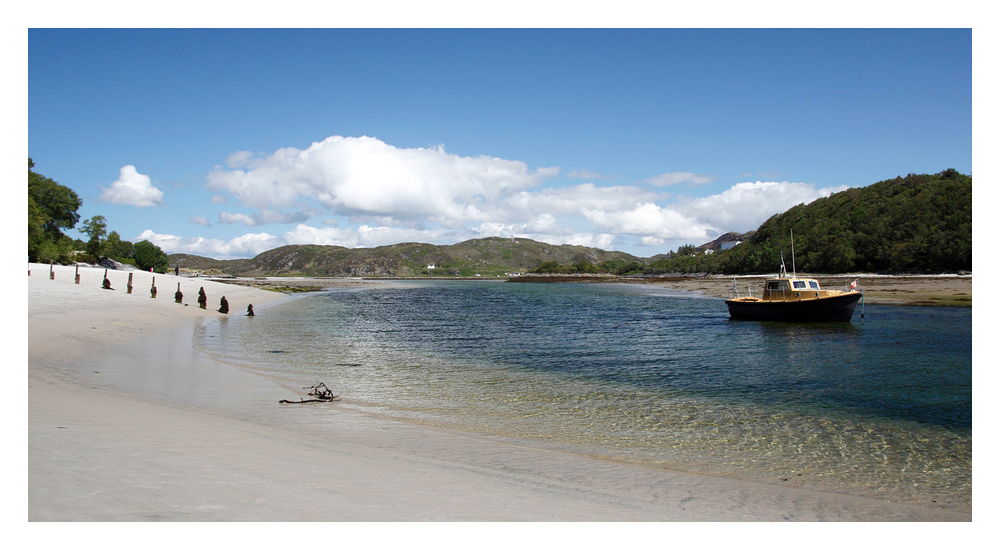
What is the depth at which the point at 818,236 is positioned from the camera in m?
134

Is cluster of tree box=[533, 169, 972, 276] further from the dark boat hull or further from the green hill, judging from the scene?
the dark boat hull

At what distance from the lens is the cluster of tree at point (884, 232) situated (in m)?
84.4

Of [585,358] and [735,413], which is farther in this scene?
[585,358]

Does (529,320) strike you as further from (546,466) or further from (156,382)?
(546,466)

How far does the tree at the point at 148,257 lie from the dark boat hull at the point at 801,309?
450ft

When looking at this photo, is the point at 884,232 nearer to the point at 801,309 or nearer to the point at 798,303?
the point at 801,309

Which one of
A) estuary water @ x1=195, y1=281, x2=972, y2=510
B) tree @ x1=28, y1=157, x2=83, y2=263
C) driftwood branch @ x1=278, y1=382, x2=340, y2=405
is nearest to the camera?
estuary water @ x1=195, y1=281, x2=972, y2=510

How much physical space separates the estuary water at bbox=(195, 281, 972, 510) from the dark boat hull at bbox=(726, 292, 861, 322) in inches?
153

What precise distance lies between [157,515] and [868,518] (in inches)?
367

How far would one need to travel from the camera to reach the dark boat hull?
3544cm

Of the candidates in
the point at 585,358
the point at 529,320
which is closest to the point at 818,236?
the point at 529,320

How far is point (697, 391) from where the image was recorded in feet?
50.2

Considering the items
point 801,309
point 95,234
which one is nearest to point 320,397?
point 801,309

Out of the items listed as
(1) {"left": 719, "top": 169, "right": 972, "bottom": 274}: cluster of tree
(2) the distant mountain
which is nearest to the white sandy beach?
(2) the distant mountain
